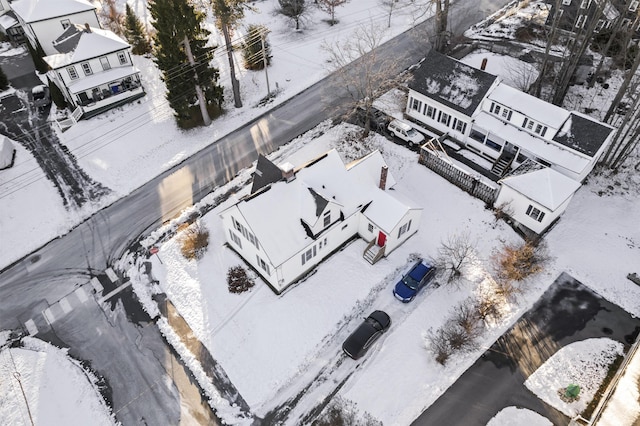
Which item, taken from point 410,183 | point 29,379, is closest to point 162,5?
point 410,183

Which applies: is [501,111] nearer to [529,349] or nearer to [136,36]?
[529,349]

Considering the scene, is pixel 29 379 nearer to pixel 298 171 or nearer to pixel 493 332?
pixel 298 171

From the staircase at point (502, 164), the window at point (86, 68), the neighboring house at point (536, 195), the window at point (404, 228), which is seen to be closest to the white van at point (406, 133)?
the staircase at point (502, 164)

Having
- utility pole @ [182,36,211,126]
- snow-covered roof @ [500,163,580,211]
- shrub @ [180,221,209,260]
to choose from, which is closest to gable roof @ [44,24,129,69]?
utility pole @ [182,36,211,126]

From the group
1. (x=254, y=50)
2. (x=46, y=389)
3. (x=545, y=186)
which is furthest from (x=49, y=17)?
(x=545, y=186)

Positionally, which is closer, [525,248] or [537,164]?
[525,248]

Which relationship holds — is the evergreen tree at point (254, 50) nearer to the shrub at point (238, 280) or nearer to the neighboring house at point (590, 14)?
the shrub at point (238, 280)

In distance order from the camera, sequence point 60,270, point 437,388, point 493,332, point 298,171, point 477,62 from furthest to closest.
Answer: point 477,62 < point 60,270 < point 298,171 < point 493,332 < point 437,388
